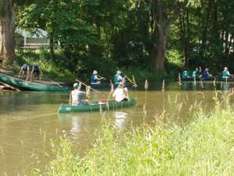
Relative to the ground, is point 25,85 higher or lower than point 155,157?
higher

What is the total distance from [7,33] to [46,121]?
17.8 metres

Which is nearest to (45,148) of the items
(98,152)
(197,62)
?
(98,152)

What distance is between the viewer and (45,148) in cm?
1681

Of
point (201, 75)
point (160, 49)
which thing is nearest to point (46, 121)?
point (160, 49)

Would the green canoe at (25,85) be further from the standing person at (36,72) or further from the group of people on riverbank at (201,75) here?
the group of people on riverbank at (201,75)

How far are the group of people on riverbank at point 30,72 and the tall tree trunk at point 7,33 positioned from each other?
5.19 ft

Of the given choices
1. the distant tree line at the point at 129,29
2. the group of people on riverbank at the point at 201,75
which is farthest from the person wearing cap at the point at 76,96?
the group of people on riverbank at the point at 201,75

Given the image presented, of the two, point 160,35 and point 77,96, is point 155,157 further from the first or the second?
point 160,35

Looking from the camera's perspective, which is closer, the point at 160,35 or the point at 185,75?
the point at 185,75

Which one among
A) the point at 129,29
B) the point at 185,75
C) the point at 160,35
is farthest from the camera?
the point at 129,29

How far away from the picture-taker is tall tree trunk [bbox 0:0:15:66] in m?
39.8

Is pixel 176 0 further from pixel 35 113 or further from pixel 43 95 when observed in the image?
pixel 35 113

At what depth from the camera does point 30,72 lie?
3906 centimetres

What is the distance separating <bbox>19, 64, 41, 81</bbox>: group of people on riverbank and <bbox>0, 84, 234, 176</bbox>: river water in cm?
310
